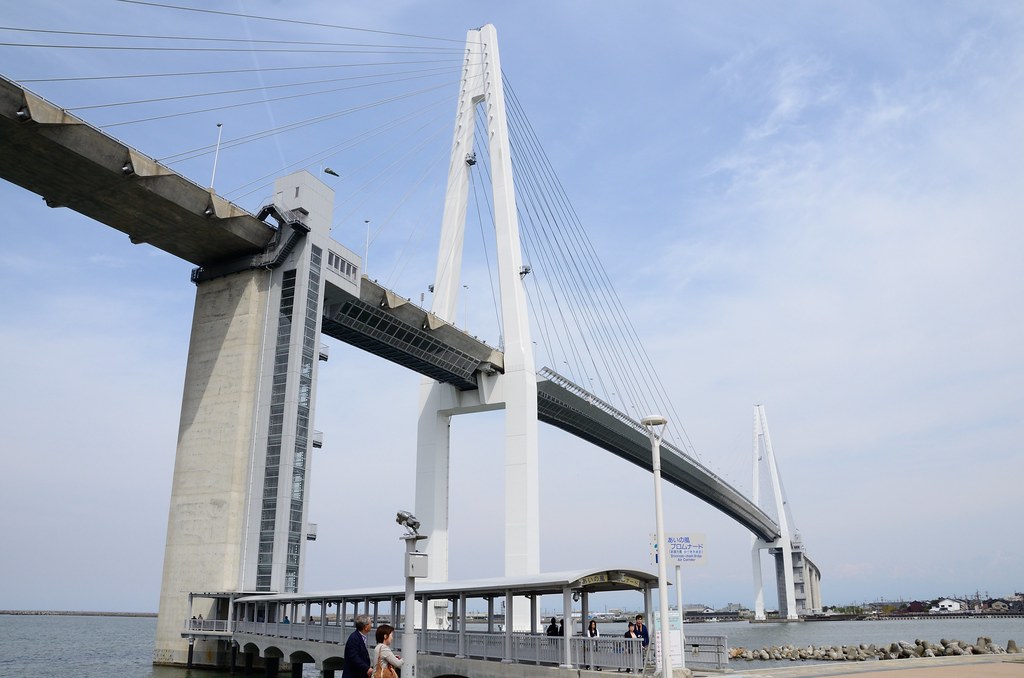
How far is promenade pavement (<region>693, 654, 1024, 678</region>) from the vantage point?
63.1 ft

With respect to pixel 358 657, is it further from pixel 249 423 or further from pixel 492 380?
pixel 492 380

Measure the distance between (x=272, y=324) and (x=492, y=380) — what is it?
1592cm

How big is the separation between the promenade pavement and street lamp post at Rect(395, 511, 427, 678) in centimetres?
796

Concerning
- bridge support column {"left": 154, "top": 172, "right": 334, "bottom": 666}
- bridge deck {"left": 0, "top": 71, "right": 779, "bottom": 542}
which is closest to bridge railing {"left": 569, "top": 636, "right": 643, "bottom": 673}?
bridge support column {"left": 154, "top": 172, "right": 334, "bottom": 666}

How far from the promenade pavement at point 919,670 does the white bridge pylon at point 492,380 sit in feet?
A: 78.2

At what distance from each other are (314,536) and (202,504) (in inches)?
210

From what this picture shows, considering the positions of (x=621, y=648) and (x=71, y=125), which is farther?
(x=71, y=125)

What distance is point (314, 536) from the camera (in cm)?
3812

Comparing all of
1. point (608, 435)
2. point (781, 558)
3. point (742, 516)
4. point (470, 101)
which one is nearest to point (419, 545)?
point (608, 435)

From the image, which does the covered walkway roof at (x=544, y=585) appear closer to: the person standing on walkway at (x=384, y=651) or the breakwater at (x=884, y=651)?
the person standing on walkway at (x=384, y=651)

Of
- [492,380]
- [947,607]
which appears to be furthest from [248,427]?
[947,607]

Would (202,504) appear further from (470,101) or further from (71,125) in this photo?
(470,101)

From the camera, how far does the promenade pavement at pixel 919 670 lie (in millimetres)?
19219

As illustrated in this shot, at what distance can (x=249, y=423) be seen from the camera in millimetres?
37531
